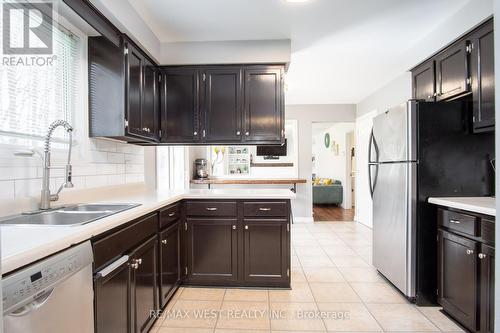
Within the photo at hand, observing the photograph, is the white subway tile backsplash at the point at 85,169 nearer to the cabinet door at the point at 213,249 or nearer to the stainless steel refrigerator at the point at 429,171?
the cabinet door at the point at 213,249

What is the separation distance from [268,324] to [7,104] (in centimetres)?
216

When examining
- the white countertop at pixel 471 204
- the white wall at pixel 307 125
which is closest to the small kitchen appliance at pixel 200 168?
the white wall at pixel 307 125

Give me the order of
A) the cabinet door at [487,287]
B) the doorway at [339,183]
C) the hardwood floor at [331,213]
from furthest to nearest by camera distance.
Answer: the doorway at [339,183] → the hardwood floor at [331,213] → the cabinet door at [487,287]

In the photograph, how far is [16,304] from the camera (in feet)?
2.52

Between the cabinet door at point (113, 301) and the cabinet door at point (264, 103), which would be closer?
the cabinet door at point (113, 301)

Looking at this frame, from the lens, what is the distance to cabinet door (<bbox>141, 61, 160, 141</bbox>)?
2369 mm

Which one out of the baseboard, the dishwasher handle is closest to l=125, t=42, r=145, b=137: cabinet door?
the dishwasher handle

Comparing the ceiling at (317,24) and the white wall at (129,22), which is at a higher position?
the ceiling at (317,24)

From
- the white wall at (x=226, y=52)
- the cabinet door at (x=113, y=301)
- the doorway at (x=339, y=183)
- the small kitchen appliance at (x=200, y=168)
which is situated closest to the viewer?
the cabinet door at (x=113, y=301)

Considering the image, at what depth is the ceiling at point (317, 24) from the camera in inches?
83.2

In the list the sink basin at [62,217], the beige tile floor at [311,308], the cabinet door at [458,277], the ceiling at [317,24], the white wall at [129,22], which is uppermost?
the ceiling at [317,24]

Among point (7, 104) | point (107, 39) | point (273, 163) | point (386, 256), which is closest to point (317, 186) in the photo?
point (273, 163)

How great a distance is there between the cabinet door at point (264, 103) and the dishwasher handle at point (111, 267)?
5.55 ft

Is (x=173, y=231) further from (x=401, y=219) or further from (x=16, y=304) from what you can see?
(x=401, y=219)
